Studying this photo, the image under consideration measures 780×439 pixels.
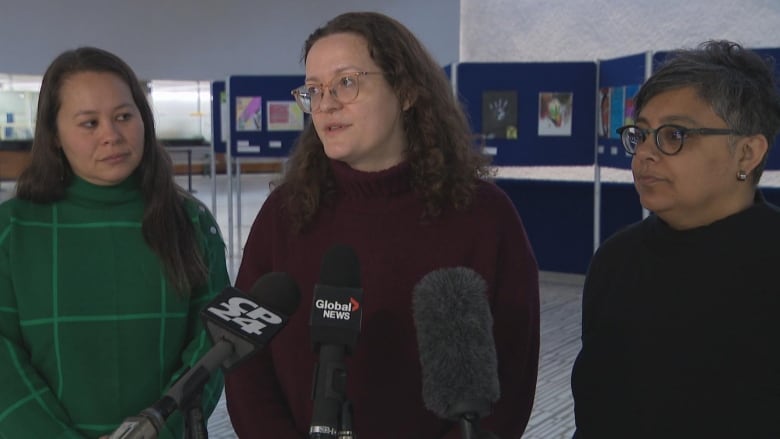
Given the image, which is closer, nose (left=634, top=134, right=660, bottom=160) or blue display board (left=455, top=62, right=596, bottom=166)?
nose (left=634, top=134, right=660, bottom=160)

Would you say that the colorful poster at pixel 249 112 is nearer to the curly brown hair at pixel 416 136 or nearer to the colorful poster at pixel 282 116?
the colorful poster at pixel 282 116

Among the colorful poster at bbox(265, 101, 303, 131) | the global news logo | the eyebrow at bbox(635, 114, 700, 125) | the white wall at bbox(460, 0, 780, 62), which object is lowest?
the global news logo

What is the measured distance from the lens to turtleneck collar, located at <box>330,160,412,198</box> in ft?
4.79

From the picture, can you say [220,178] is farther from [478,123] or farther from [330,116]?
[330,116]

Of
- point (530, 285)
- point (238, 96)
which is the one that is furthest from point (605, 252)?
point (238, 96)

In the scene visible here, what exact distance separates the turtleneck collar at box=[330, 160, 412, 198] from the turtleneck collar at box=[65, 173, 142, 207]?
1.66ft

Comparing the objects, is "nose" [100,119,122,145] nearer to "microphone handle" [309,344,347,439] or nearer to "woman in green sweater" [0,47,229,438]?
"woman in green sweater" [0,47,229,438]

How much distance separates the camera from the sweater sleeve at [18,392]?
1.52 meters

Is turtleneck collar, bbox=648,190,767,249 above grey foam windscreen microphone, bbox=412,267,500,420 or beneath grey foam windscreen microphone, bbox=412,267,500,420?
above

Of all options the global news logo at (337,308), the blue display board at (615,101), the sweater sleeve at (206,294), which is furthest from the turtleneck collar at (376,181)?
the blue display board at (615,101)

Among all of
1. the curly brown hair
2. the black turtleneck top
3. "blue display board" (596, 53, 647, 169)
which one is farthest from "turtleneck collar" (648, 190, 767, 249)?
"blue display board" (596, 53, 647, 169)

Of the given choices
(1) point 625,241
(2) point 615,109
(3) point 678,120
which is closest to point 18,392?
(1) point 625,241

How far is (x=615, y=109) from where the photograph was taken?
17.8 ft

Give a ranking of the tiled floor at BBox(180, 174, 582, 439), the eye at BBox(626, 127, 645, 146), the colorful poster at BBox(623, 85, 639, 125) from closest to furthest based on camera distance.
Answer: the eye at BBox(626, 127, 645, 146), the tiled floor at BBox(180, 174, 582, 439), the colorful poster at BBox(623, 85, 639, 125)
